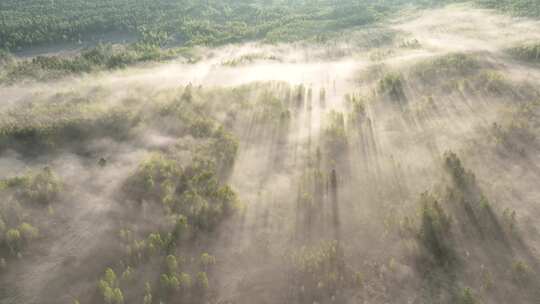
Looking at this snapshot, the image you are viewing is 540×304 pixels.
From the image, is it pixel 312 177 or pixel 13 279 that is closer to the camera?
pixel 13 279

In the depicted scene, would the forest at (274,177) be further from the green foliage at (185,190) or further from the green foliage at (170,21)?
the green foliage at (170,21)

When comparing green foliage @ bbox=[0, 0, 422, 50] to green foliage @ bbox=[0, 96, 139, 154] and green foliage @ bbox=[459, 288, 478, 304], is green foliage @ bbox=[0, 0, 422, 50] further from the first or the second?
green foliage @ bbox=[459, 288, 478, 304]

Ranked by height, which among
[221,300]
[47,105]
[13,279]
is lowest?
[221,300]

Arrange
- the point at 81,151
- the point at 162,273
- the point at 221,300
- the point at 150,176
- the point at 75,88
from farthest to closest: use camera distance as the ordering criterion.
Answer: the point at 75,88 → the point at 81,151 → the point at 150,176 → the point at 162,273 → the point at 221,300

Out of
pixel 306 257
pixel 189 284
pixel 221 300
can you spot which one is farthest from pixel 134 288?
pixel 306 257

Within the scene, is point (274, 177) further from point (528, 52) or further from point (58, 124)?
point (528, 52)

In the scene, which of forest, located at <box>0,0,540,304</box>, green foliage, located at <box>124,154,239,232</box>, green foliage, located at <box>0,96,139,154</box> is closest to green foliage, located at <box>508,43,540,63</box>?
forest, located at <box>0,0,540,304</box>

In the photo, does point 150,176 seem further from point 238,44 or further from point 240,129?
point 238,44

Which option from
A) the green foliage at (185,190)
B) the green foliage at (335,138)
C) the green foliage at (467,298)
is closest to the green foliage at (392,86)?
the green foliage at (335,138)
